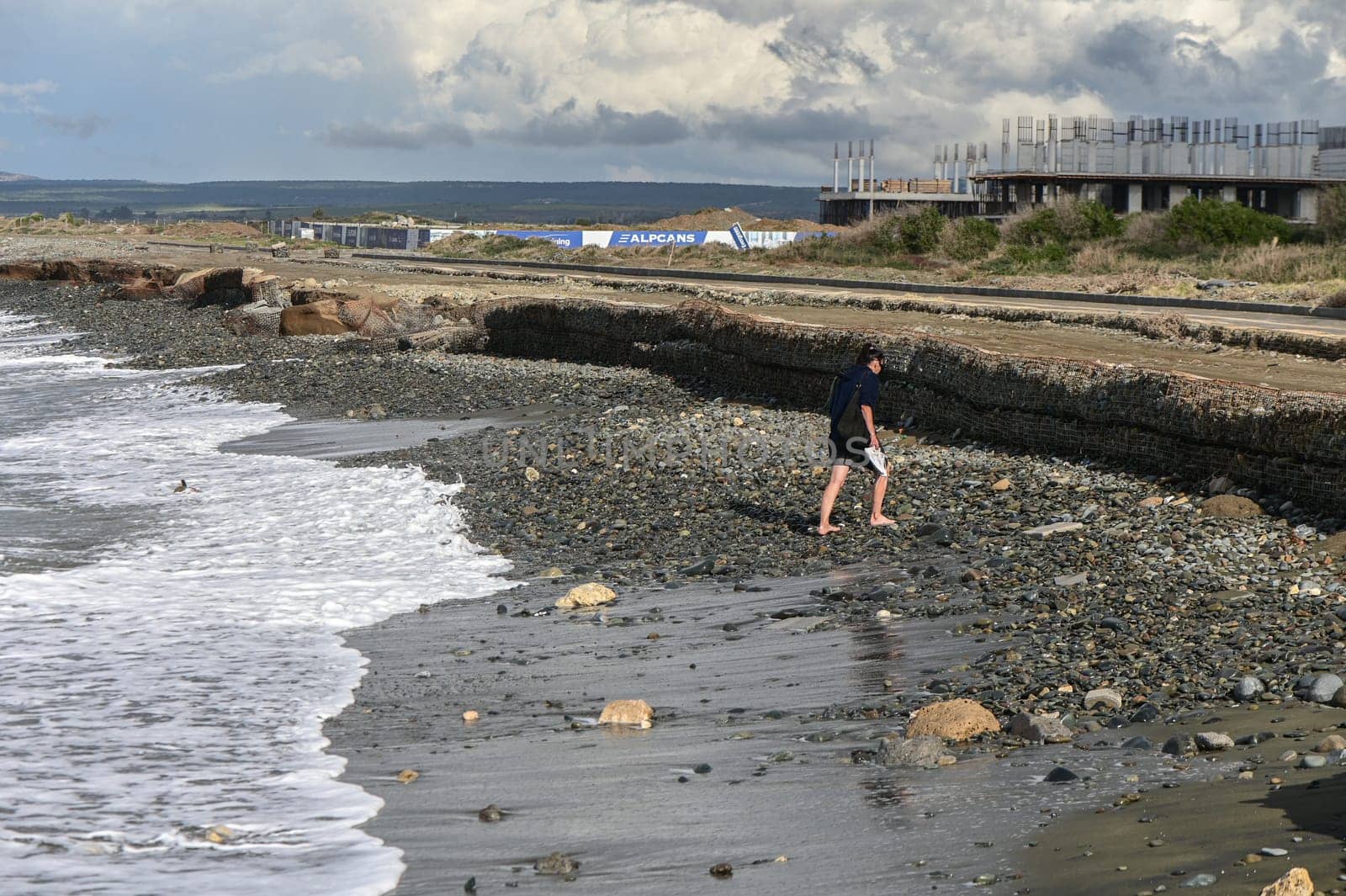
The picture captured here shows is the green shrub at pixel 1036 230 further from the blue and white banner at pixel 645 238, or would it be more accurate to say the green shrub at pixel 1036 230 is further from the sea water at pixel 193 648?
the sea water at pixel 193 648

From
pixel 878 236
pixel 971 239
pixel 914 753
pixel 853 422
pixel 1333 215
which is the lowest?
pixel 914 753

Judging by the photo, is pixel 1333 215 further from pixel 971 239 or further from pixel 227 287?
pixel 227 287

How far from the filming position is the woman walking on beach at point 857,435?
489 inches

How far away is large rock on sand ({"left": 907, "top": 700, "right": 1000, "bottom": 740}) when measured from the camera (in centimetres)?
702

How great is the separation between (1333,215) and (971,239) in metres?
11.7

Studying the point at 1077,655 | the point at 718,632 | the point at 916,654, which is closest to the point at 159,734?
the point at 718,632

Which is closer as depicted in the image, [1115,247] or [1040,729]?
[1040,729]

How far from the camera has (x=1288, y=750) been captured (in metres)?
6.21

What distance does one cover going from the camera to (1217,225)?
47.6 m

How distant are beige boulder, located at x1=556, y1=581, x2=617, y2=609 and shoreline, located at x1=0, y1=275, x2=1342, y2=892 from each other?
21 centimetres

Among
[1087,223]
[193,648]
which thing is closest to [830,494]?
[193,648]

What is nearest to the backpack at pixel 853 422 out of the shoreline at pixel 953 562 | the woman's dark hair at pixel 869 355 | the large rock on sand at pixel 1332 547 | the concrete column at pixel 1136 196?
the woman's dark hair at pixel 869 355

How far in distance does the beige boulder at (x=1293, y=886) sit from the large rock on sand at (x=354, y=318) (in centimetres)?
2792

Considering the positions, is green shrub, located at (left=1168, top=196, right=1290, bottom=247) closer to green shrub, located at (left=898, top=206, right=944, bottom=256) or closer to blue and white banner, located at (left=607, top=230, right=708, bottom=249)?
green shrub, located at (left=898, top=206, right=944, bottom=256)
